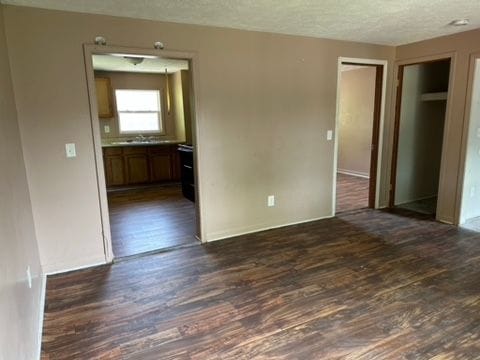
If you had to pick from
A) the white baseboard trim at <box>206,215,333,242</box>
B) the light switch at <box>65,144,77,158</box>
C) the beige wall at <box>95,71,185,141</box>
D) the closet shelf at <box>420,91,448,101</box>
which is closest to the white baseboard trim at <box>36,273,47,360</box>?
the light switch at <box>65,144,77,158</box>

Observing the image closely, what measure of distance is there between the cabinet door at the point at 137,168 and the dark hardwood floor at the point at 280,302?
3446mm

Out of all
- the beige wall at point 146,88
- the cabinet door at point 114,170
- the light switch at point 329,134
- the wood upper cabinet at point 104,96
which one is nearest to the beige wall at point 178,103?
the beige wall at point 146,88

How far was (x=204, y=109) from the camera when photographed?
3338mm

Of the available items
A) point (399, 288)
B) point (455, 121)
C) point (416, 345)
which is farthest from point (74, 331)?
point (455, 121)

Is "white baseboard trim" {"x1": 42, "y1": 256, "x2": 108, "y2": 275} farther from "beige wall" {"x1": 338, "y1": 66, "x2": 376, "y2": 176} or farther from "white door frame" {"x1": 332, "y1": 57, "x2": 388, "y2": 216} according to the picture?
"beige wall" {"x1": 338, "y1": 66, "x2": 376, "y2": 176}

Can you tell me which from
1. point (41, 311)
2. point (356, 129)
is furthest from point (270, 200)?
point (356, 129)

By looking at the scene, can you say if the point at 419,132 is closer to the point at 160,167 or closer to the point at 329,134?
the point at 329,134

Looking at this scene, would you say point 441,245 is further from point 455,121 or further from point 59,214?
point 59,214

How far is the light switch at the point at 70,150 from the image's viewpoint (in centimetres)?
281

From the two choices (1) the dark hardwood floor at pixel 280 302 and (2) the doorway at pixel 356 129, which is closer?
(1) the dark hardwood floor at pixel 280 302

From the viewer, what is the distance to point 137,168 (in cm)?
639

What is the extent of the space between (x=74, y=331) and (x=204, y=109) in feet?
7.32

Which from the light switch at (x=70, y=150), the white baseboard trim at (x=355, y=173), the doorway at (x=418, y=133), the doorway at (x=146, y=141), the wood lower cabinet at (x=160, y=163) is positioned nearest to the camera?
the light switch at (x=70, y=150)

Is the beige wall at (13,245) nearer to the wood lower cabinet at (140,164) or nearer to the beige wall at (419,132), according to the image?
the wood lower cabinet at (140,164)
